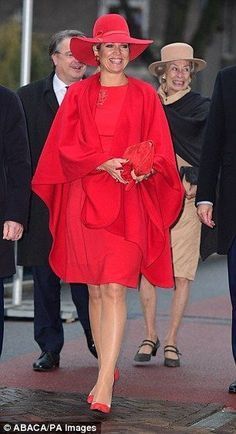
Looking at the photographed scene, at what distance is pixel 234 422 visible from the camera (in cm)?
634

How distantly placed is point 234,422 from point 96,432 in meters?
0.83

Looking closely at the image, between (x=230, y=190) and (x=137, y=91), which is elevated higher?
(x=137, y=91)

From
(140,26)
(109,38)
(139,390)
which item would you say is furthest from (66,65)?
(140,26)

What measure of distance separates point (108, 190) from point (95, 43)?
81 centimetres

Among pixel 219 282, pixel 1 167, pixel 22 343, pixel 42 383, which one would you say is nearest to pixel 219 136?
pixel 1 167

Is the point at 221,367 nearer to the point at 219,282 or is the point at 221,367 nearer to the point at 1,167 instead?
the point at 1,167

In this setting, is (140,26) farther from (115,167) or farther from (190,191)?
(115,167)

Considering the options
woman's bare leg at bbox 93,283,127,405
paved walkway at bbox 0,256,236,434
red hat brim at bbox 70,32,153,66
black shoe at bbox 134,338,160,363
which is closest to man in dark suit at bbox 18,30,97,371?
paved walkway at bbox 0,256,236,434

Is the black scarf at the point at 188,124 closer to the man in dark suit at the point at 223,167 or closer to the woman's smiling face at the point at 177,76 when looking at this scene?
the woman's smiling face at the point at 177,76

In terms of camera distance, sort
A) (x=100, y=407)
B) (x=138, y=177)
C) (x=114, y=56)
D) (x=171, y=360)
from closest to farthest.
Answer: (x=100, y=407) → (x=138, y=177) → (x=114, y=56) → (x=171, y=360)

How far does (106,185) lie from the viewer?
6.56 metres

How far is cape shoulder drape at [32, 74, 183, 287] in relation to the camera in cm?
650

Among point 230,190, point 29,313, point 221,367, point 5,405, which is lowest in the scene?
point 29,313

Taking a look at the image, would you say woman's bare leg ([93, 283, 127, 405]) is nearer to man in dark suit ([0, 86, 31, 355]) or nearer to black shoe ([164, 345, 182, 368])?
man in dark suit ([0, 86, 31, 355])
